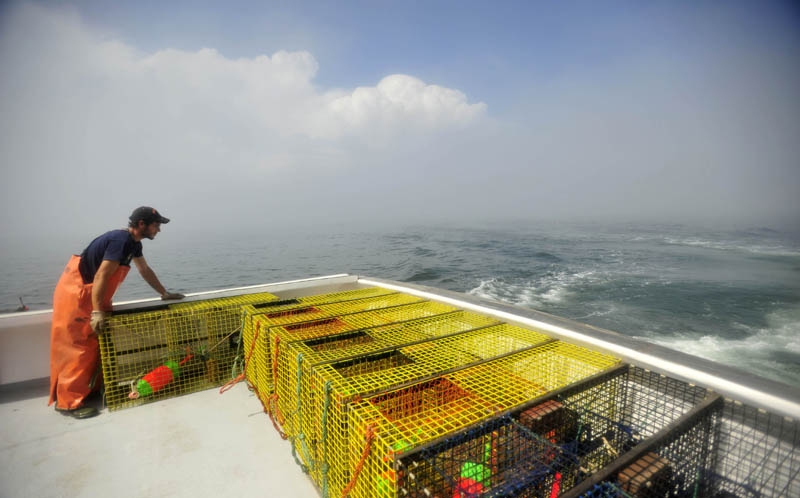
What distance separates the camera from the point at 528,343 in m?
1.98

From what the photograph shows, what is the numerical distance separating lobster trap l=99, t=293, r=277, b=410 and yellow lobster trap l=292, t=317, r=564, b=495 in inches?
49.0

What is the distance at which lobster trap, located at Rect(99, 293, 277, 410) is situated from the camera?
2.36 meters

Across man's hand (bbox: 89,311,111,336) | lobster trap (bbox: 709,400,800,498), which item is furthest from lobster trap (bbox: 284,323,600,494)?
man's hand (bbox: 89,311,111,336)

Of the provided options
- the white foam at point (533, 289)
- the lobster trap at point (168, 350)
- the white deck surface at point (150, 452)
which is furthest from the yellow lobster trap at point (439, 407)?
the white foam at point (533, 289)

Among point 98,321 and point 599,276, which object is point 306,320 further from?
point 599,276

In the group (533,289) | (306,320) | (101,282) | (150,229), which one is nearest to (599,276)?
(533,289)

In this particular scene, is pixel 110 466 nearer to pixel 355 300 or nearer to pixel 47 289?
pixel 355 300

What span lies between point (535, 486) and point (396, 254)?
50.5ft

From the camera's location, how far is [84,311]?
2.26 m

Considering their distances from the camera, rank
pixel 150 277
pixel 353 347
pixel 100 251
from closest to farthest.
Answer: pixel 353 347 → pixel 100 251 → pixel 150 277

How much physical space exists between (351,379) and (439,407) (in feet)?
1.33

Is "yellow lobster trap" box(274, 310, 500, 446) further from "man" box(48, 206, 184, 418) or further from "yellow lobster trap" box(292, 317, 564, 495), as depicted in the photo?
"man" box(48, 206, 184, 418)

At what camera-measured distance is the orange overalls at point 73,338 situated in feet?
7.33

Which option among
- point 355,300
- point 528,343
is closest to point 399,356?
point 528,343
